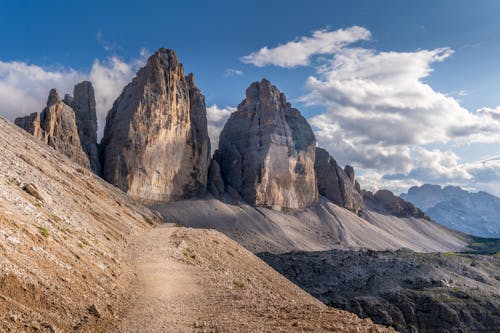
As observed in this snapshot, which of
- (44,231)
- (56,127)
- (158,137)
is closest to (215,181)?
(158,137)

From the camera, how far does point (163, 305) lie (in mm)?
20734

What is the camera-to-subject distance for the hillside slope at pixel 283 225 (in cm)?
11431

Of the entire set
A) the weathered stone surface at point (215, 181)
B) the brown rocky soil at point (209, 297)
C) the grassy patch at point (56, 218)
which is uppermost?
the weathered stone surface at point (215, 181)

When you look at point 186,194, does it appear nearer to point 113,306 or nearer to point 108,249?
point 108,249

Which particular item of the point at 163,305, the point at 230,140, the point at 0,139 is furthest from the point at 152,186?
the point at 163,305

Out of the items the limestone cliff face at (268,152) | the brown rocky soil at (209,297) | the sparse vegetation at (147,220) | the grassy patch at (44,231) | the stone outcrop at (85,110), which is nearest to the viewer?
the brown rocky soil at (209,297)

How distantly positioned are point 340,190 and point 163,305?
6667 inches

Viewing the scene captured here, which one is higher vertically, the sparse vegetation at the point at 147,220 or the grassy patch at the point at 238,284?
the sparse vegetation at the point at 147,220

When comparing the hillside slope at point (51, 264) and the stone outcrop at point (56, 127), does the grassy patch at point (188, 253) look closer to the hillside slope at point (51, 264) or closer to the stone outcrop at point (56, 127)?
the hillside slope at point (51, 264)

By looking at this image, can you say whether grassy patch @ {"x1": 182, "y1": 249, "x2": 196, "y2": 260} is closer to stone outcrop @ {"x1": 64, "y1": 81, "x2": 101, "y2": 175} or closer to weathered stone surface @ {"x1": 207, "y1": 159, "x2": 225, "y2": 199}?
stone outcrop @ {"x1": 64, "y1": 81, "x2": 101, "y2": 175}

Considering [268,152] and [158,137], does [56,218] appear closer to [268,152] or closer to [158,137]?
[158,137]

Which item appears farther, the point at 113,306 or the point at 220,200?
the point at 220,200

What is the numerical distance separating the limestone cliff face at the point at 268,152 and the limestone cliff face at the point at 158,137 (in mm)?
19235

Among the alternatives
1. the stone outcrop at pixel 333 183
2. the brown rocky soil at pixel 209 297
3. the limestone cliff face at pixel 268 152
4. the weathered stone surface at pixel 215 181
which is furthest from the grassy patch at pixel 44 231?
the stone outcrop at pixel 333 183
